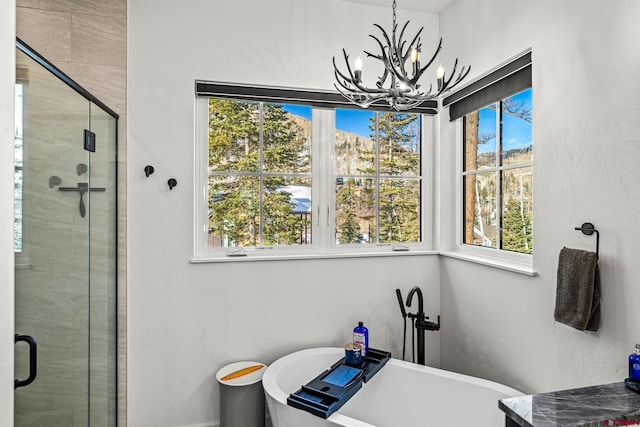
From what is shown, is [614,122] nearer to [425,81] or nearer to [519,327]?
[519,327]

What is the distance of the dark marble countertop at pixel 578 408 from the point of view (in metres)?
1.03

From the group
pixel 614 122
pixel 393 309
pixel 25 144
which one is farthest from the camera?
pixel 393 309

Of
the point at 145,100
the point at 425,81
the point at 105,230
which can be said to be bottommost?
the point at 105,230

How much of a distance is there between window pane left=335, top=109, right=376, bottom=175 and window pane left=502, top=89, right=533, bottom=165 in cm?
84

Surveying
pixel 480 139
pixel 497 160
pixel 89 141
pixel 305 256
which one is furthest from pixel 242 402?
pixel 480 139

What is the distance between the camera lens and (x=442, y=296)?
8.66ft

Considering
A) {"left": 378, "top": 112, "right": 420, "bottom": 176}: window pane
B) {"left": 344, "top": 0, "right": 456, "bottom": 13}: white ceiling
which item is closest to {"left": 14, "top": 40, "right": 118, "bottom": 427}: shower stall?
{"left": 378, "top": 112, "right": 420, "bottom": 176}: window pane

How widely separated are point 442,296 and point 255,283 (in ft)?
4.27

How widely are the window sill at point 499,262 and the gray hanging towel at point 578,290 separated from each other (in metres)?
0.24

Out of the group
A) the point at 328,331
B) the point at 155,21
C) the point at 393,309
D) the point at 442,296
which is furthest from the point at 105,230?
the point at 442,296

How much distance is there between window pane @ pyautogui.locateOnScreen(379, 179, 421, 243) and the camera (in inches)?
106

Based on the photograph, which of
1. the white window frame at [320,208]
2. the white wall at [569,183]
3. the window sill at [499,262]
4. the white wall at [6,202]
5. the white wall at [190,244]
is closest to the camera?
the white wall at [6,202]

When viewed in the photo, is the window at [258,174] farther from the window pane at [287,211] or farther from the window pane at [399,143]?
the window pane at [399,143]

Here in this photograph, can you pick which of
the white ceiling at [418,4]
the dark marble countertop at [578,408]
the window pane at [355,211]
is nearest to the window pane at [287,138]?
the window pane at [355,211]
